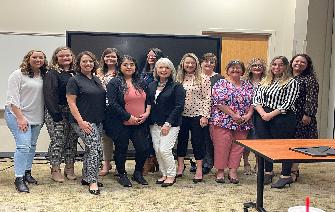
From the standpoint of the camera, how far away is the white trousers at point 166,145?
152 inches

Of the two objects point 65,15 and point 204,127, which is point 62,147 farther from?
point 65,15

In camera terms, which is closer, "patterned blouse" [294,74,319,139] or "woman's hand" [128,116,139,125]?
"woman's hand" [128,116,139,125]

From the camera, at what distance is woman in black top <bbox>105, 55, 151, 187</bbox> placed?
3.73 metres

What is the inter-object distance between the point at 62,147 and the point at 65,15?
6.79ft

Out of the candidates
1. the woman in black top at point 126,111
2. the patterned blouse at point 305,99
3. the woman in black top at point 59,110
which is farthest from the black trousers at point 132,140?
the patterned blouse at point 305,99

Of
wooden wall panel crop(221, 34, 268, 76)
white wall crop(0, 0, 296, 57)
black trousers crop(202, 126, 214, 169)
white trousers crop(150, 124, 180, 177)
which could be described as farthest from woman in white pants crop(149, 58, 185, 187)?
wooden wall panel crop(221, 34, 268, 76)

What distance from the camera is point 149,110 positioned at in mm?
3850

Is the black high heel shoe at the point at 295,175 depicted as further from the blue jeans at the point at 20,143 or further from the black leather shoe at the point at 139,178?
the blue jeans at the point at 20,143

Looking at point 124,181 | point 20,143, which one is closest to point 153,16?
point 124,181

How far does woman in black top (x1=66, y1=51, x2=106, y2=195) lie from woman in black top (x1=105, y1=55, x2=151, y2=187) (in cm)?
14

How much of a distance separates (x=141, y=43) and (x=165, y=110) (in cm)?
148

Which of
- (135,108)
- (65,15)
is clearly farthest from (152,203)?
(65,15)

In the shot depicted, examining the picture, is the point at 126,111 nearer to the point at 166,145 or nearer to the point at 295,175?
the point at 166,145

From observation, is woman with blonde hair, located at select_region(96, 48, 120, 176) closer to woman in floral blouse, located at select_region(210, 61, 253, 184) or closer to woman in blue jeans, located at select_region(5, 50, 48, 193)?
woman in blue jeans, located at select_region(5, 50, 48, 193)
